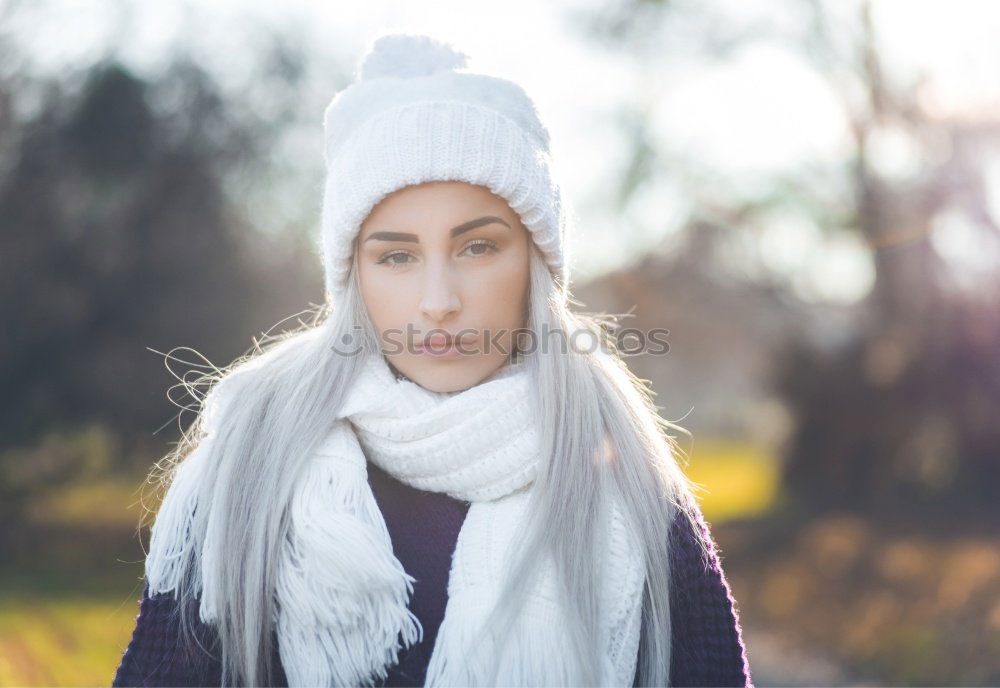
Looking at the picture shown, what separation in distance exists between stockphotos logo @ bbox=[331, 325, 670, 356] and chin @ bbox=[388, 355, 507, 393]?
0.02 meters

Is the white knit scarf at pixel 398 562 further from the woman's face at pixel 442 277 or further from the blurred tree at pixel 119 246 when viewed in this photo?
the blurred tree at pixel 119 246

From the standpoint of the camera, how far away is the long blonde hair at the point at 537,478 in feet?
6.86

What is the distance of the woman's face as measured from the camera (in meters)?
2.23

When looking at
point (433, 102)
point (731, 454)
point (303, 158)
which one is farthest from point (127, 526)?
point (731, 454)

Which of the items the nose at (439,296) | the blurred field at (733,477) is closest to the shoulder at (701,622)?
the nose at (439,296)

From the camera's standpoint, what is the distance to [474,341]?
2.31 metres

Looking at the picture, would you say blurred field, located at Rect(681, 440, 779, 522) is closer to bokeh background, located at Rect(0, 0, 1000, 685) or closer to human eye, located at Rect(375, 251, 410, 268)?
bokeh background, located at Rect(0, 0, 1000, 685)

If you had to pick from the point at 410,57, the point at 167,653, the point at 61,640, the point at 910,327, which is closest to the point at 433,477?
the point at 167,653

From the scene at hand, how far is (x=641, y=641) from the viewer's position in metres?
2.24

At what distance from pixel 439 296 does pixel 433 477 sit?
0.47m

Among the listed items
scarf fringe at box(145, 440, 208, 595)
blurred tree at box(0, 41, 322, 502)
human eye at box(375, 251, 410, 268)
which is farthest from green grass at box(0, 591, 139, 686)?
human eye at box(375, 251, 410, 268)

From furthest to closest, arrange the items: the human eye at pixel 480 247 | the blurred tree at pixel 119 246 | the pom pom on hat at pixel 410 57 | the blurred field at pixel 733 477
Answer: the blurred field at pixel 733 477 → the blurred tree at pixel 119 246 → the pom pom on hat at pixel 410 57 → the human eye at pixel 480 247

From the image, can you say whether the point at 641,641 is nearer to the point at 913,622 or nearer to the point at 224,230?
the point at 913,622

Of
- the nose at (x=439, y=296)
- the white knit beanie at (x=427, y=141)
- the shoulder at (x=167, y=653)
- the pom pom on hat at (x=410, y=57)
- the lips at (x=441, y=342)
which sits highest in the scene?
the pom pom on hat at (x=410, y=57)
